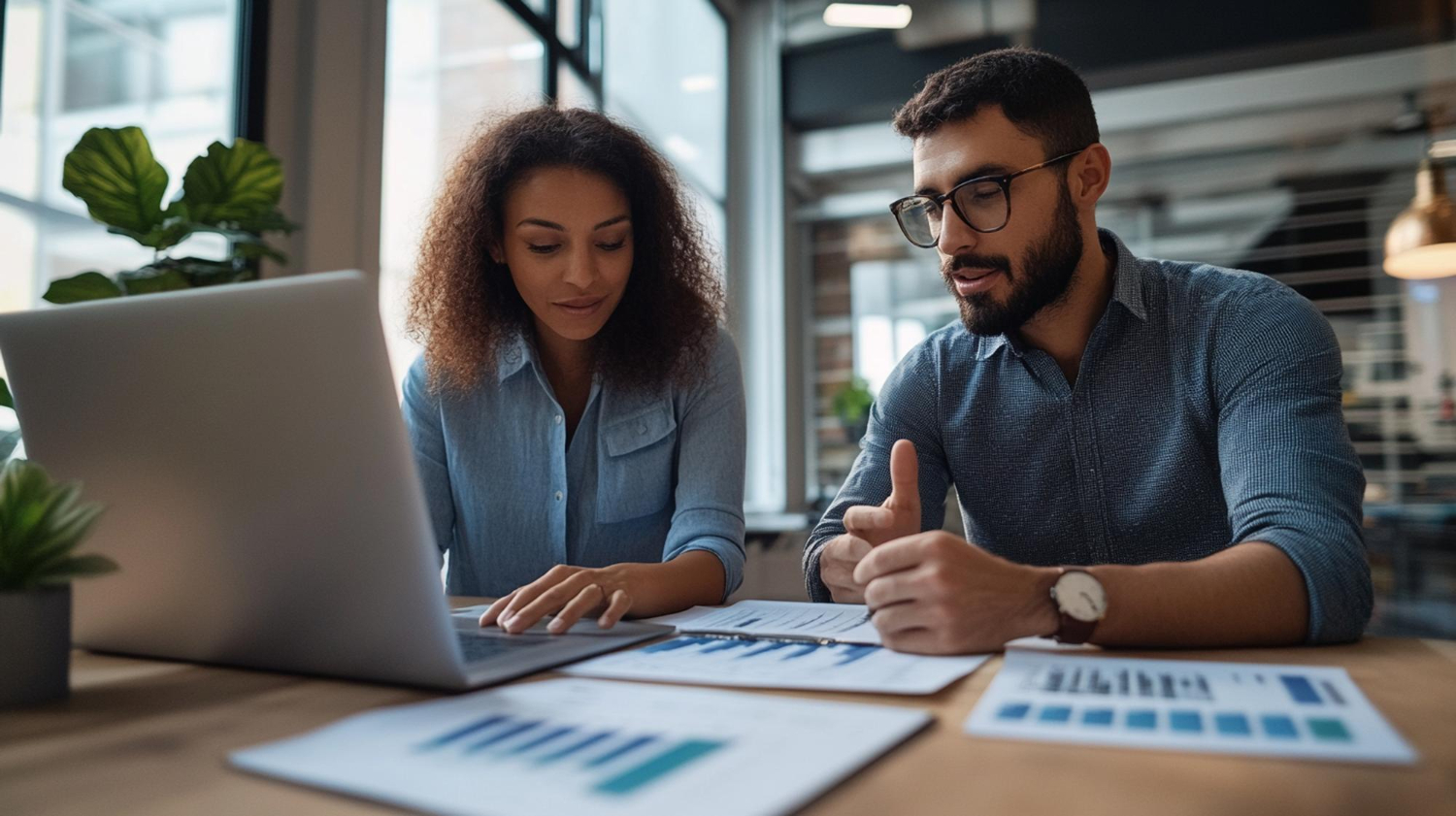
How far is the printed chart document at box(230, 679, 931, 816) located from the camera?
44cm

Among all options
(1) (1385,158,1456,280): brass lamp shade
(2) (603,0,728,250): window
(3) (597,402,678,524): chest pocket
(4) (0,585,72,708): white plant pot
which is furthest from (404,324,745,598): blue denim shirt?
(1) (1385,158,1456,280): brass lamp shade

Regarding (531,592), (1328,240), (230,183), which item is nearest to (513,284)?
(230,183)

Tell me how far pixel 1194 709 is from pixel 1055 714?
9 cm

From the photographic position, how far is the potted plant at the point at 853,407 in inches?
178

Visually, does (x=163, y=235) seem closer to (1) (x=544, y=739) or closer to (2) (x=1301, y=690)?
(1) (x=544, y=739)

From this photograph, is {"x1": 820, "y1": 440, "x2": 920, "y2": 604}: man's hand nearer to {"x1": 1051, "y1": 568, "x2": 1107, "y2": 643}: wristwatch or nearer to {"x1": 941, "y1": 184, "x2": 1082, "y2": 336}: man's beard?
{"x1": 1051, "y1": 568, "x2": 1107, "y2": 643}: wristwatch

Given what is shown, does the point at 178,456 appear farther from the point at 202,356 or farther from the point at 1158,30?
the point at 1158,30

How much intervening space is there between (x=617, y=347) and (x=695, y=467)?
309 millimetres

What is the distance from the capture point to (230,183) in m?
1.51

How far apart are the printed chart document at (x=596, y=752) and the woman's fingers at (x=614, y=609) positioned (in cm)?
29

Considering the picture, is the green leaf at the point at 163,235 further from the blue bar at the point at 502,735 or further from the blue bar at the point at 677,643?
the blue bar at the point at 502,735

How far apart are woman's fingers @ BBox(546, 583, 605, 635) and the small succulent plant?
0.37 metres

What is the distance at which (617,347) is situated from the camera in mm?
1628

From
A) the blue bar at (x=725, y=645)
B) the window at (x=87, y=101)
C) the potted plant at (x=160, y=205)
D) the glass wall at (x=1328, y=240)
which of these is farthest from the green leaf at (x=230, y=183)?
the glass wall at (x=1328, y=240)
